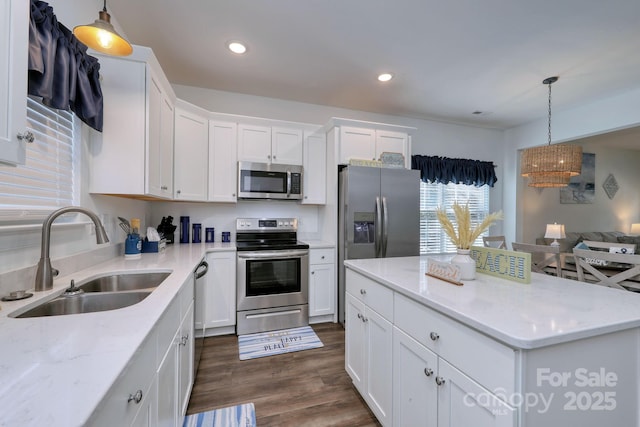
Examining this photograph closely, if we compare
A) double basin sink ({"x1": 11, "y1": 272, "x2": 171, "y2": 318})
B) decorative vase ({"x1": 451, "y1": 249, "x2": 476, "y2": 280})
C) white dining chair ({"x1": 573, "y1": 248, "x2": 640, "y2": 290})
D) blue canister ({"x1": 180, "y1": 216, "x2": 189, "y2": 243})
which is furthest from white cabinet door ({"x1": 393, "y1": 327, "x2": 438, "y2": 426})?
blue canister ({"x1": 180, "y1": 216, "x2": 189, "y2": 243})

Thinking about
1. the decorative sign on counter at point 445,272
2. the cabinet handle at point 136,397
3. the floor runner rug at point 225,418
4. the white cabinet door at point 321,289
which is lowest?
the floor runner rug at point 225,418

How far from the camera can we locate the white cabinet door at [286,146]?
127 inches

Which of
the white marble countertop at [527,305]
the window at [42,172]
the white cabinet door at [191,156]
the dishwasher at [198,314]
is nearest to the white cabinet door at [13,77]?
the window at [42,172]

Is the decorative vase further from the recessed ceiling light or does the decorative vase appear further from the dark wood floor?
the recessed ceiling light

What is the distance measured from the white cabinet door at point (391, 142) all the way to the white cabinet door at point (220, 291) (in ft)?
7.22

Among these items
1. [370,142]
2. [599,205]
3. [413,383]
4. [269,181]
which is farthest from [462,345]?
[599,205]

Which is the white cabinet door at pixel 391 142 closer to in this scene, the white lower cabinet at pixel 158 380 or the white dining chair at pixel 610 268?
the white dining chair at pixel 610 268

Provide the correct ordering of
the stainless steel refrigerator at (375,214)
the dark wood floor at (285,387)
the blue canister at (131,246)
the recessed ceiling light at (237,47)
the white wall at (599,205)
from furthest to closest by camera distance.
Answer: the white wall at (599,205), the stainless steel refrigerator at (375,214), the recessed ceiling light at (237,47), the blue canister at (131,246), the dark wood floor at (285,387)

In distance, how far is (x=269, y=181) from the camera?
10.4 feet

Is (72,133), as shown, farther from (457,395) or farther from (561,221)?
(561,221)

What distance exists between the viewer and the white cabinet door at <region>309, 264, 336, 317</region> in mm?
3080

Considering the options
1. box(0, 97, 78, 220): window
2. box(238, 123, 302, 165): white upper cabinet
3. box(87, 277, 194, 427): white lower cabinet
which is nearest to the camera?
box(87, 277, 194, 427): white lower cabinet

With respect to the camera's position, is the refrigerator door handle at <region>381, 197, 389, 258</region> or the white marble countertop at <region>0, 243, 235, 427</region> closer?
the white marble countertop at <region>0, 243, 235, 427</region>

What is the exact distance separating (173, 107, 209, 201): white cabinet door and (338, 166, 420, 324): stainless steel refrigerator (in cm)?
157
